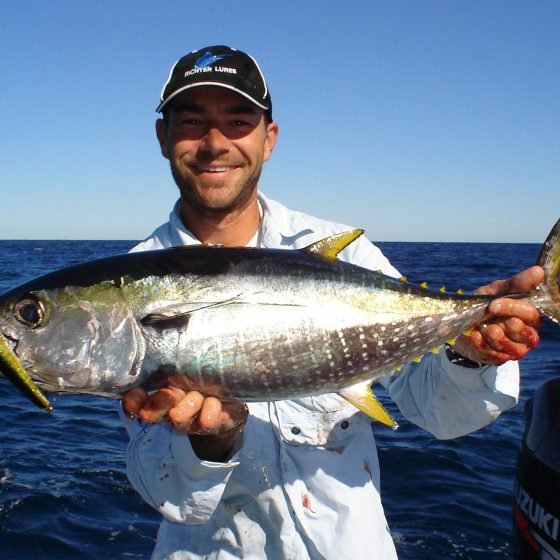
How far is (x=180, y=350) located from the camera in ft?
8.37

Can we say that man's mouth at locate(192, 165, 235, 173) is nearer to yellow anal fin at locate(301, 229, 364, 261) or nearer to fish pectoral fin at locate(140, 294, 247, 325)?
yellow anal fin at locate(301, 229, 364, 261)

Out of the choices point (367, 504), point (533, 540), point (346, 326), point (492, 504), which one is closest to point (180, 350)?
point (346, 326)

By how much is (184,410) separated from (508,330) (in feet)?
5.32

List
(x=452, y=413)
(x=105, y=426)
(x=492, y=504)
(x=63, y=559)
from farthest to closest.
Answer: (x=105, y=426), (x=492, y=504), (x=63, y=559), (x=452, y=413)

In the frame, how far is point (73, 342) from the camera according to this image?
2.57 metres

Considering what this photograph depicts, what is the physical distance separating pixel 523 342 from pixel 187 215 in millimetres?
2183

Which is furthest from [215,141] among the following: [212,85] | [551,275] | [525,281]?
[551,275]

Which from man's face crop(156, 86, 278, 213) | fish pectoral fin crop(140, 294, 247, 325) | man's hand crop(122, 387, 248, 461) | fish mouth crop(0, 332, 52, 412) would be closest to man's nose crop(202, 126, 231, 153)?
man's face crop(156, 86, 278, 213)

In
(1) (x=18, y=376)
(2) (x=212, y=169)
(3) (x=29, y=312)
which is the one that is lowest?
(1) (x=18, y=376)

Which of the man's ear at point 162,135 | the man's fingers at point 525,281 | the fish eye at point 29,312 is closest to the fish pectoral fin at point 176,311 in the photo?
the fish eye at point 29,312

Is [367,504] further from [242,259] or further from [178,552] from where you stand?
[242,259]

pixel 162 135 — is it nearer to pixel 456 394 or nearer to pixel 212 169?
pixel 212 169

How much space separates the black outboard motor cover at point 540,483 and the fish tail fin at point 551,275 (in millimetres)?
971

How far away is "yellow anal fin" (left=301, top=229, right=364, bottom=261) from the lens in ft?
9.57
